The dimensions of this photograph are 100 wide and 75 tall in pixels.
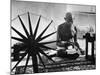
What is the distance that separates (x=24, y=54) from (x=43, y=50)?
21 cm

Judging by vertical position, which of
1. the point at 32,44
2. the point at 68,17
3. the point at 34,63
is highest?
the point at 68,17

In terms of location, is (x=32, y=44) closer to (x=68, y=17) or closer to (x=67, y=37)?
(x=67, y=37)

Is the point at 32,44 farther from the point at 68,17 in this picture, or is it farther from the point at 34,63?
the point at 68,17

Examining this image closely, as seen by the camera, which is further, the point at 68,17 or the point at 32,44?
the point at 68,17

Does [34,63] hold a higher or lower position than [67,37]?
lower

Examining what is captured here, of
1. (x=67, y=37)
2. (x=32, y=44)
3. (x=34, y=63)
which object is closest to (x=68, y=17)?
(x=67, y=37)

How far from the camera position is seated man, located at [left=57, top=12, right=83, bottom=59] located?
175 centimetres

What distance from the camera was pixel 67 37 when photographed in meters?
1.77

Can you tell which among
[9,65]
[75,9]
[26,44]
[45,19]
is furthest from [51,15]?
[9,65]

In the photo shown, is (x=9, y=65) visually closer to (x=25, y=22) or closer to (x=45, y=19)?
(x=25, y=22)

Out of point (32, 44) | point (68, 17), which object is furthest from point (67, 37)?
point (32, 44)

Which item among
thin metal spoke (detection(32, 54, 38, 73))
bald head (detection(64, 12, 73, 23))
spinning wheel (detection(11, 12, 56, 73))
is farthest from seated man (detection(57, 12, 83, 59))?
thin metal spoke (detection(32, 54, 38, 73))

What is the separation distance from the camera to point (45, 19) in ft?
5.59

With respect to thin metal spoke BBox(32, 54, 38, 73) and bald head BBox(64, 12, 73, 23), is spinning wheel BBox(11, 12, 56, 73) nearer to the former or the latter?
thin metal spoke BBox(32, 54, 38, 73)
